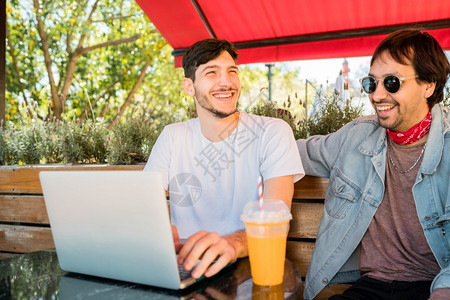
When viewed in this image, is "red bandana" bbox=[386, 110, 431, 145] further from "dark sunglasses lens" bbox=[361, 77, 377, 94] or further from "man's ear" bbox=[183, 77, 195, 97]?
"man's ear" bbox=[183, 77, 195, 97]

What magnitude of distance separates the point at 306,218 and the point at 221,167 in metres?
0.55

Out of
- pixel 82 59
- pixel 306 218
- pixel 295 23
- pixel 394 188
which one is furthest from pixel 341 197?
pixel 82 59

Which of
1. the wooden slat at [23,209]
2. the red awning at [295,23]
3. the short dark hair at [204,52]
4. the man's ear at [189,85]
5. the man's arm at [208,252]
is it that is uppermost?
the red awning at [295,23]

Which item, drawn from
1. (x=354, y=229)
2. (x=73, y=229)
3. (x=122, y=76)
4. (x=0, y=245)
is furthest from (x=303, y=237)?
(x=122, y=76)

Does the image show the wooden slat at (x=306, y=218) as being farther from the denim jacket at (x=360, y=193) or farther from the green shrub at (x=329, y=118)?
the green shrub at (x=329, y=118)

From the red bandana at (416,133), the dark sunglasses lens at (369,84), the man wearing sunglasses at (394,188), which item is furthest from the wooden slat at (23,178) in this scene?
the red bandana at (416,133)

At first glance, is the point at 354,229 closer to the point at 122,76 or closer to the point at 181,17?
the point at 181,17

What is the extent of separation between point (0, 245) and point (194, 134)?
2.05 meters

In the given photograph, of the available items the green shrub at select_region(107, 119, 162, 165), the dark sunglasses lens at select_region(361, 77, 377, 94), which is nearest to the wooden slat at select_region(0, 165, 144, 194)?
the green shrub at select_region(107, 119, 162, 165)

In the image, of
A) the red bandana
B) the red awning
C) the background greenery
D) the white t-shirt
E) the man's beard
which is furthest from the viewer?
the background greenery

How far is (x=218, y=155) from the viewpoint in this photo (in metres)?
2.05

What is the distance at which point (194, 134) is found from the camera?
7.15 ft

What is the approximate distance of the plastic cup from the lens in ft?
3.87

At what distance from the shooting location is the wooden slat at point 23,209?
308cm
